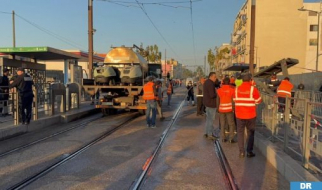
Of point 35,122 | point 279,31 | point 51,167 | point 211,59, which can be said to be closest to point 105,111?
point 35,122

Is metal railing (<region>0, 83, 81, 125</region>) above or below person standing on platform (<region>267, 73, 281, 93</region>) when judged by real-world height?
below

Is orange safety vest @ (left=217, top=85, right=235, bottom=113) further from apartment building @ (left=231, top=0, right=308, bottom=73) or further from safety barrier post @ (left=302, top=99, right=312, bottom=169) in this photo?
apartment building @ (left=231, top=0, right=308, bottom=73)

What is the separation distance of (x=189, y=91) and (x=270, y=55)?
50.7 metres

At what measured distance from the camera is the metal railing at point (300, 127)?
206 inches

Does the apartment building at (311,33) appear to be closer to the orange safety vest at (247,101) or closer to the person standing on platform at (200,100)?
the person standing on platform at (200,100)

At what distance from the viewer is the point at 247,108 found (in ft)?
22.0

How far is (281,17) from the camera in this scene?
6525 cm

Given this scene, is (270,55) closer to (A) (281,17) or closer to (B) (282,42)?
(B) (282,42)

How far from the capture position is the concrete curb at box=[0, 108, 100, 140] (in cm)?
888

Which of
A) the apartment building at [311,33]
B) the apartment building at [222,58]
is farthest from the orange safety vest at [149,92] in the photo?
the apartment building at [311,33]

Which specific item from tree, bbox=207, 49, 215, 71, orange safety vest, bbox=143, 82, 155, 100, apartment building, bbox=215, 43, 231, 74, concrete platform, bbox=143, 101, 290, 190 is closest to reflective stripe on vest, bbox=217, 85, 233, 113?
concrete platform, bbox=143, 101, 290, 190

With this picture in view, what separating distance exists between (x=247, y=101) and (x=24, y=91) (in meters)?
6.81

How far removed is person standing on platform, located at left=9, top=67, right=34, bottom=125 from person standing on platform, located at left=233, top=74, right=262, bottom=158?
655 centimetres

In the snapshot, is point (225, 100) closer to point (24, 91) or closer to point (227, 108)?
point (227, 108)
